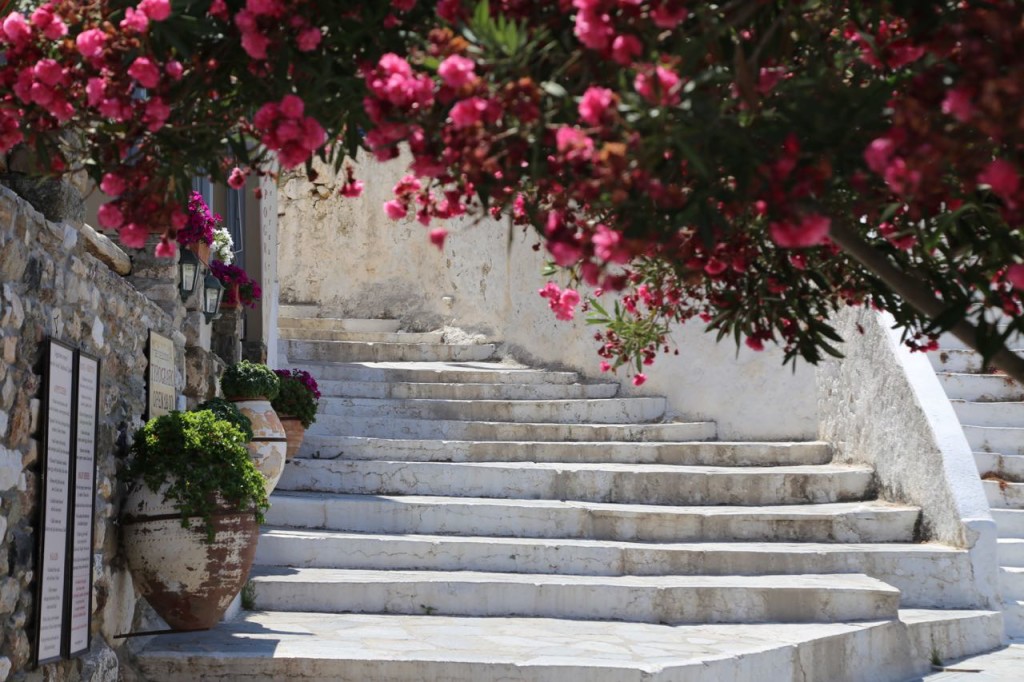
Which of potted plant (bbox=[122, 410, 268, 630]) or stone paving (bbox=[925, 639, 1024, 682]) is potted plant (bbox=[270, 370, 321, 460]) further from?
stone paving (bbox=[925, 639, 1024, 682])

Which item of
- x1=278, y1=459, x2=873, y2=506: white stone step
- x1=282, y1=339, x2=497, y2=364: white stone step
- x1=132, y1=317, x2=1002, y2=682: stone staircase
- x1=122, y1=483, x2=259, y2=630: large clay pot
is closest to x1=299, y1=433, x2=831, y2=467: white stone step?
x1=132, y1=317, x2=1002, y2=682: stone staircase

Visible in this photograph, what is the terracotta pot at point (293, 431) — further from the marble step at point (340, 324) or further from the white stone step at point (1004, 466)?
the white stone step at point (1004, 466)

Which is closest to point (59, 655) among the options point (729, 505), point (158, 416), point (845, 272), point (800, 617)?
point (158, 416)

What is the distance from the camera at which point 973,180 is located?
2.15 m

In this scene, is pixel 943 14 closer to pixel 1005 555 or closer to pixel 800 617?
pixel 800 617

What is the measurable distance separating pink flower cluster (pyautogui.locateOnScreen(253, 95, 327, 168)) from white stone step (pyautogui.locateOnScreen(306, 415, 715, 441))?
6.55 metres

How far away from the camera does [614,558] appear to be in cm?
730

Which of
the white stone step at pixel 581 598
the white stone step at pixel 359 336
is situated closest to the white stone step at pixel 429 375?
the white stone step at pixel 359 336

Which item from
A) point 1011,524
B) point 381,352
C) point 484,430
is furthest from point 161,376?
point 381,352

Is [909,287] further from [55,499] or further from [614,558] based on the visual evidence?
[614,558]

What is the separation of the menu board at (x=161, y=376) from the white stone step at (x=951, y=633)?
3845mm

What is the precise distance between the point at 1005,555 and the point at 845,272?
477 centimetres

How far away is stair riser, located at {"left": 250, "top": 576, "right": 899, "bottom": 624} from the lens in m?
6.73

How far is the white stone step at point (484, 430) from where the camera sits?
911cm
